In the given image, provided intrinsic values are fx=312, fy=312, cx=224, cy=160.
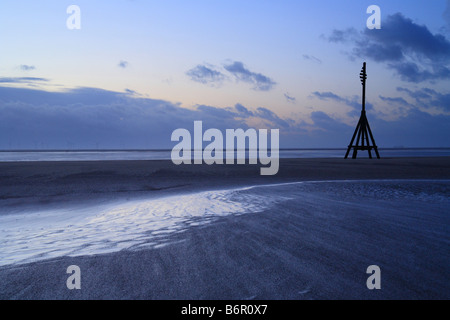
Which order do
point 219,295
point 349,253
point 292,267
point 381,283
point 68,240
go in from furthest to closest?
point 68,240 < point 349,253 < point 292,267 < point 381,283 < point 219,295

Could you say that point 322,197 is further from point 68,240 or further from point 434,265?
point 68,240

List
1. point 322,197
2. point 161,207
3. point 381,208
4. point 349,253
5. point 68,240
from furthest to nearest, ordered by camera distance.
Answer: point 322,197 → point 161,207 → point 381,208 → point 68,240 → point 349,253

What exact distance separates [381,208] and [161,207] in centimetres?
569

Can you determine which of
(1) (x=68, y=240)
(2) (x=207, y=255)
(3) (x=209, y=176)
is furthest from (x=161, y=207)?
(3) (x=209, y=176)

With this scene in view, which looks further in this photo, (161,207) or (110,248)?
(161,207)

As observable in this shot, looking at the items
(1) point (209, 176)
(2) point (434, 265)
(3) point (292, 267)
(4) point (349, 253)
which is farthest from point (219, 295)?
(1) point (209, 176)

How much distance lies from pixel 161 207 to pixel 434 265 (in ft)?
21.2

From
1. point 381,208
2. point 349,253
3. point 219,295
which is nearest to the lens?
point 219,295

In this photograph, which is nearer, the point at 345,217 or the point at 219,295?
the point at 219,295

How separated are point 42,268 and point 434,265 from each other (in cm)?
486

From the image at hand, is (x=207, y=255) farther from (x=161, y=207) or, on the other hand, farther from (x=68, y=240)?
(x=161, y=207)

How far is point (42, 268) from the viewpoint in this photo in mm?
3934

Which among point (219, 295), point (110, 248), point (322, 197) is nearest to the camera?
point (219, 295)

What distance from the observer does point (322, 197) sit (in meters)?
9.68
